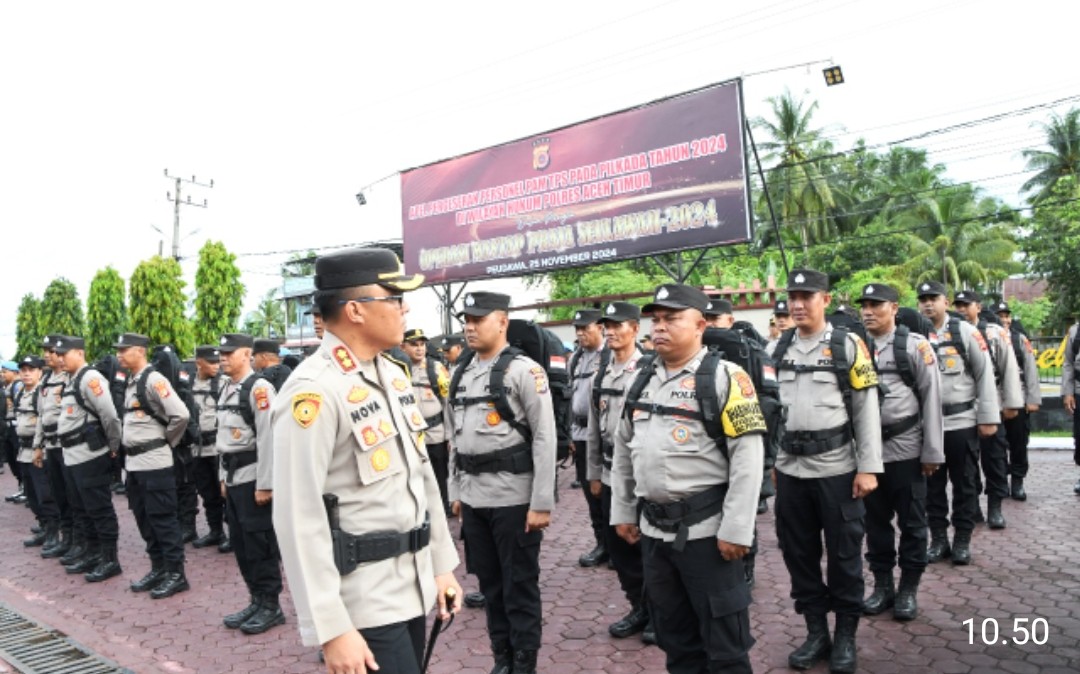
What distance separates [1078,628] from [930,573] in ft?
4.30

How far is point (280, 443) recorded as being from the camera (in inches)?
91.5

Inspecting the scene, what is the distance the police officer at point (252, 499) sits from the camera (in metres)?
5.58

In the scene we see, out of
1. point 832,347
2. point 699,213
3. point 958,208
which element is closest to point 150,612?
point 832,347

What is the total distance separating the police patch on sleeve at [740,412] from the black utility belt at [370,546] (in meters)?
1.55

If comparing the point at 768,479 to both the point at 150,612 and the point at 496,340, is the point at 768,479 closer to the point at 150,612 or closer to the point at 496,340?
the point at 496,340

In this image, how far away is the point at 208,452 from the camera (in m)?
8.57

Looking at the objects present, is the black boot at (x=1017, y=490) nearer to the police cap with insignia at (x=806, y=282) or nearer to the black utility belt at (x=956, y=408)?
the black utility belt at (x=956, y=408)

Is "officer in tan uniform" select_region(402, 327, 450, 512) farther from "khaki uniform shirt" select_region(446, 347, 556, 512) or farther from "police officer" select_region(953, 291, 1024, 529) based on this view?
"police officer" select_region(953, 291, 1024, 529)

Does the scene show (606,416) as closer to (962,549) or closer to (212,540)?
(962,549)

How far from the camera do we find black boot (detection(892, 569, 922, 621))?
504cm

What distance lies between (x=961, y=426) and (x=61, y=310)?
1313 inches

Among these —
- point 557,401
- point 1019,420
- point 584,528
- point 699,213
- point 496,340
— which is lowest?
point 584,528

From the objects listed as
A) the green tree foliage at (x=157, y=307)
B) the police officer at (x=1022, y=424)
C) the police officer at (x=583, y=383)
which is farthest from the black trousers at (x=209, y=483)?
the green tree foliage at (x=157, y=307)

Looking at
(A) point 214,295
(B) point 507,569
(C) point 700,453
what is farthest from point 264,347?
(A) point 214,295
